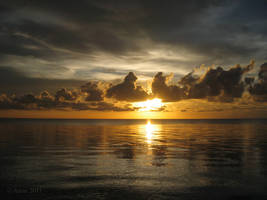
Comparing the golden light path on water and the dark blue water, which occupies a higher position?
the dark blue water

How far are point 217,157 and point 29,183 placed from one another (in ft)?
66.9

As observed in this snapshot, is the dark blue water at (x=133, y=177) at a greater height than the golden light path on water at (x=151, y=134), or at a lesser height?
greater

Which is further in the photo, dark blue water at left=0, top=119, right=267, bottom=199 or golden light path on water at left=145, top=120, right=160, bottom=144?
golden light path on water at left=145, top=120, right=160, bottom=144

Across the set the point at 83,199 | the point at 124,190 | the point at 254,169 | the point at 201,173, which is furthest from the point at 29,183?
the point at 254,169

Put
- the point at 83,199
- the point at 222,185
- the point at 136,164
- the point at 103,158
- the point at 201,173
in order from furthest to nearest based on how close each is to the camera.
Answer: the point at 103,158 → the point at 136,164 → the point at 201,173 → the point at 222,185 → the point at 83,199

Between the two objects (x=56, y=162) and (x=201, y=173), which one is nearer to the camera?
(x=201, y=173)

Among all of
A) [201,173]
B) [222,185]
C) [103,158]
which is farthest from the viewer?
[103,158]

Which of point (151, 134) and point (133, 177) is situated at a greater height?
point (133, 177)

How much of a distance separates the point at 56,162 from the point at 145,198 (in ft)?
44.4

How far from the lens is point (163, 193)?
15.2 m

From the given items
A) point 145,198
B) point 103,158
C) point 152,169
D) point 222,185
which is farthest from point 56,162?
point 222,185

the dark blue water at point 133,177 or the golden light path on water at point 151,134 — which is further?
the golden light path on water at point 151,134

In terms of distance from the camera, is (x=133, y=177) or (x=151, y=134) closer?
(x=133, y=177)

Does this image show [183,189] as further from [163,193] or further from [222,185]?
[222,185]
